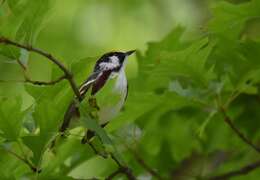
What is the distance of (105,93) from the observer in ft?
6.05

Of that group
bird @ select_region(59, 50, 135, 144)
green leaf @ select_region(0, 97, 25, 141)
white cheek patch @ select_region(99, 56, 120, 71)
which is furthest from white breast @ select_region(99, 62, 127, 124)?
green leaf @ select_region(0, 97, 25, 141)

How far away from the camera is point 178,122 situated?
2.85 metres

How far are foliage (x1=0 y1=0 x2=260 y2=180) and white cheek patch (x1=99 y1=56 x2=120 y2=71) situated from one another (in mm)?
111

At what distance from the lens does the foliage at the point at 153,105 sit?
184 centimetres

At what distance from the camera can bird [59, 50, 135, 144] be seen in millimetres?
1845

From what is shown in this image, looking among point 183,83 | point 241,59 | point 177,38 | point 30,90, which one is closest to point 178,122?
point 183,83

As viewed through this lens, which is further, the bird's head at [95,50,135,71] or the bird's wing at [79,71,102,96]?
the bird's head at [95,50,135,71]

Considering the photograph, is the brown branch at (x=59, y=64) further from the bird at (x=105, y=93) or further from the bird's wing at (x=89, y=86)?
the bird's wing at (x=89, y=86)

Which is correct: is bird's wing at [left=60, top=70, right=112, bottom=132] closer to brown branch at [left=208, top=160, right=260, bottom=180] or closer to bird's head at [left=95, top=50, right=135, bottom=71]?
bird's head at [left=95, top=50, right=135, bottom=71]

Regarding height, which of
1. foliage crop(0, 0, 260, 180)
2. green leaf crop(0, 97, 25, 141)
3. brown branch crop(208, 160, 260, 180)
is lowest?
brown branch crop(208, 160, 260, 180)

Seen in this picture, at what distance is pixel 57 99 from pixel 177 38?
0.70 m

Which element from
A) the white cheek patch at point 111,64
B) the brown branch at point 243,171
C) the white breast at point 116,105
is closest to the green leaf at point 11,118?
the white breast at point 116,105

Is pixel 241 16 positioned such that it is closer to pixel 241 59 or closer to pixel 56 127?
pixel 241 59

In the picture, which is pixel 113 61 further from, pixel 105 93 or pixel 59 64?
pixel 59 64
